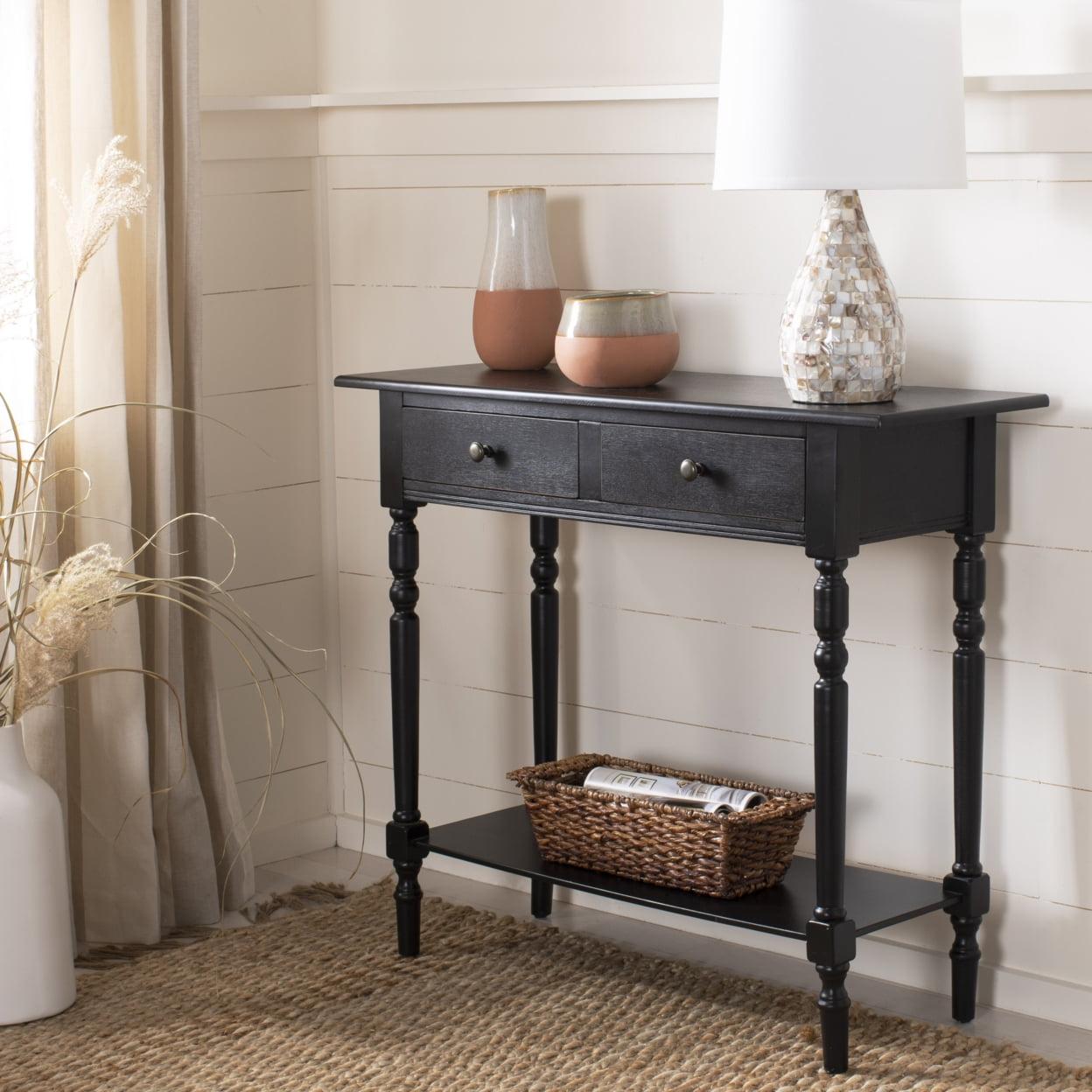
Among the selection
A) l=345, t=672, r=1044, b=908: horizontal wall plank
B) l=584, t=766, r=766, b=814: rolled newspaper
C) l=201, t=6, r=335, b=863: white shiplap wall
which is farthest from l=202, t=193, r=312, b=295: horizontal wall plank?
l=584, t=766, r=766, b=814: rolled newspaper

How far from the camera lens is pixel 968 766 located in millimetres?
2307

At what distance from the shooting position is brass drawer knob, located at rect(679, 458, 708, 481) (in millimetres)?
2150

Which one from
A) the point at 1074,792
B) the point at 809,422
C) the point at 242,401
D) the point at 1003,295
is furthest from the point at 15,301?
the point at 1074,792

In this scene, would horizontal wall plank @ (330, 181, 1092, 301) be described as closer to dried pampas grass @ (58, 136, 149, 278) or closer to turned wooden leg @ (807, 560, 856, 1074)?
turned wooden leg @ (807, 560, 856, 1074)

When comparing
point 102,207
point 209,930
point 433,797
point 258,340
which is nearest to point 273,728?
point 433,797

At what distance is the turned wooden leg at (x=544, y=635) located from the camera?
2.74 m

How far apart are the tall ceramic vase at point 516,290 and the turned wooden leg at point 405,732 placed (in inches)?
11.0

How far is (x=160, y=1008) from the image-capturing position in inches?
96.1

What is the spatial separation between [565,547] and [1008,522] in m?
0.76

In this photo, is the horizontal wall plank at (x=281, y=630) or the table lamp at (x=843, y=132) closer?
the table lamp at (x=843, y=132)

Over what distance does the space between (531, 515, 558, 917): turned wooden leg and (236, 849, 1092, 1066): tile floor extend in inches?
10.8

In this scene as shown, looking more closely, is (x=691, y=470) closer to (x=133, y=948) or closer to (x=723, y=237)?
(x=723, y=237)

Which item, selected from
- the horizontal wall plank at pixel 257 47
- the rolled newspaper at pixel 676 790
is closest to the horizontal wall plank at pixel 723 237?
the horizontal wall plank at pixel 257 47

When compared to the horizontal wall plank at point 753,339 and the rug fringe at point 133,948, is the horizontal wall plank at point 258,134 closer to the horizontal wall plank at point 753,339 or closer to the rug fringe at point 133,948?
the horizontal wall plank at point 753,339
